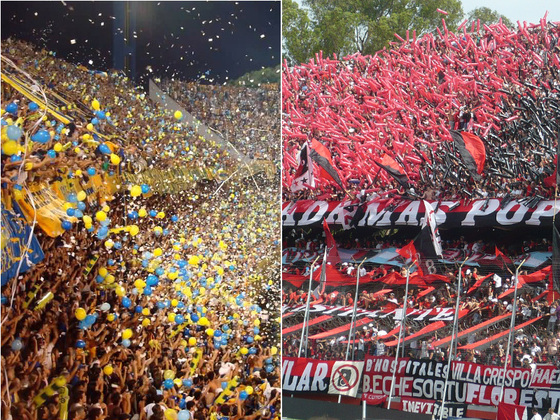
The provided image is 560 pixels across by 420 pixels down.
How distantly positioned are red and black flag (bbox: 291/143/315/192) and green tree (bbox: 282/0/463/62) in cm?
49

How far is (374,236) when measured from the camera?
330 centimetres

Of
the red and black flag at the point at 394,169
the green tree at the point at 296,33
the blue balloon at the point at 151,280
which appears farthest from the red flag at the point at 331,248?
the blue balloon at the point at 151,280

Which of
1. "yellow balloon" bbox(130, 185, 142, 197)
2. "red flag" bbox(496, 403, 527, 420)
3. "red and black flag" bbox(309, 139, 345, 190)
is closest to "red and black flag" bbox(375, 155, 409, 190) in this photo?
"red and black flag" bbox(309, 139, 345, 190)

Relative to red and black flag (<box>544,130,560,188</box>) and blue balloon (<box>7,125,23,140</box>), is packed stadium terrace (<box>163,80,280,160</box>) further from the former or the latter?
red and black flag (<box>544,130,560,188</box>)

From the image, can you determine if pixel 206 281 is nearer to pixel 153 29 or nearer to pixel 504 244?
pixel 153 29

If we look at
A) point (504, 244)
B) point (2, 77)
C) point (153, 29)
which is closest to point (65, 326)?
point (2, 77)

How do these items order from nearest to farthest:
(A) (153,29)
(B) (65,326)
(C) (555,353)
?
(B) (65,326) → (A) (153,29) → (C) (555,353)

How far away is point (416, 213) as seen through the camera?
3234 millimetres

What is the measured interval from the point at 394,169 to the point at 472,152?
→ 0.39 meters

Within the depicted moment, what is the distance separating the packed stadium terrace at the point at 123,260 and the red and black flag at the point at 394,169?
154 cm

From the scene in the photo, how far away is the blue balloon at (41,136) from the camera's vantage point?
1.59 m

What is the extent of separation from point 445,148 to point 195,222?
1823mm

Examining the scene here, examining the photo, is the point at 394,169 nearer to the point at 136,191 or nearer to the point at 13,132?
the point at 136,191

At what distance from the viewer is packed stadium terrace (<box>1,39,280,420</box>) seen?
5.26ft
